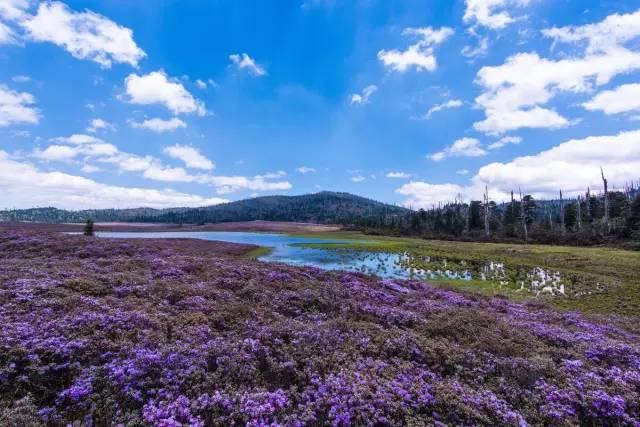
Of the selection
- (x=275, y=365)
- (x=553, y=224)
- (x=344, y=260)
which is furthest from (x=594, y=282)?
(x=553, y=224)

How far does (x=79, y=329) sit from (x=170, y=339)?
81.0 inches

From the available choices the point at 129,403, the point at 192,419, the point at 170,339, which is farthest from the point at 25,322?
the point at 192,419

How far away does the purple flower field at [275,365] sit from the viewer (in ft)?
17.5

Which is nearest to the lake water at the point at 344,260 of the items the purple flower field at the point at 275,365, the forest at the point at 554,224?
the purple flower field at the point at 275,365

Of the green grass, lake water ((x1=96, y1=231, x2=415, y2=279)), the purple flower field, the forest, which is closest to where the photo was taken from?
the purple flower field

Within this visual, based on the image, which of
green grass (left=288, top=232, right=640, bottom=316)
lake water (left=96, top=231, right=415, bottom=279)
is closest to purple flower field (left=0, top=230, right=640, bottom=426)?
green grass (left=288, top=232, right=640, bottom=316)

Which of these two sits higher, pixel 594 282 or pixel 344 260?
pixel 344 260

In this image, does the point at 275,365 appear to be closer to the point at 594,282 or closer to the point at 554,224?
the point at 594,282

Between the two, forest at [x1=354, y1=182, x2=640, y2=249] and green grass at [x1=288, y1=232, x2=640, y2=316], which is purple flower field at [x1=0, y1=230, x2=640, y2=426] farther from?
forest at [x1=354, y1=182, x2=640, y2=249]

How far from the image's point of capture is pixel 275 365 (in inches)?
264

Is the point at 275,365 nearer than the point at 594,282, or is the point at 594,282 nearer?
the point at 275,365

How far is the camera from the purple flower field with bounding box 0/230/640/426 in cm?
532

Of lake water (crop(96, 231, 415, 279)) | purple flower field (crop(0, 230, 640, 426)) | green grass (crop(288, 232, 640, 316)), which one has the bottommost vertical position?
green grass (crop(288, 232, 640, 316))

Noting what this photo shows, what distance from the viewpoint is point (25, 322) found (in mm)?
7633
